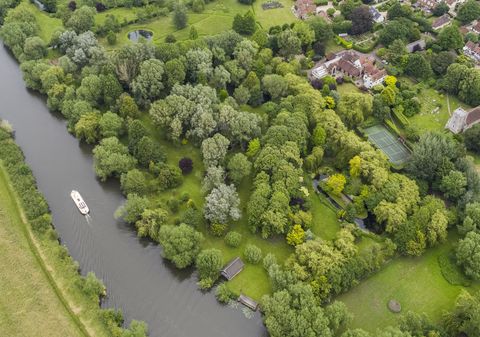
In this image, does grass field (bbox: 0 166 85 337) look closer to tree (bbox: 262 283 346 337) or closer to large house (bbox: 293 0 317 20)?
tree (bbox: 262 283 346 337)

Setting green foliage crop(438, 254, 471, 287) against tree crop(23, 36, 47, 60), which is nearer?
green foliage crop(438, 254, 471, 287)

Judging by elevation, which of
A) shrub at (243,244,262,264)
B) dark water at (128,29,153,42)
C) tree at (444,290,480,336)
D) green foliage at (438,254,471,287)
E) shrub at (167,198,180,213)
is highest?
dark water at (128,29,153,42)

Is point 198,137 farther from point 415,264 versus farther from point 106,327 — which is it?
point 415,264

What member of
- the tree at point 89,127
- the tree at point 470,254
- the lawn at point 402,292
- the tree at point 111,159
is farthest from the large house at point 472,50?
the tree at point 89,127

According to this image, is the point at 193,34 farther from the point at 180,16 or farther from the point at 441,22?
the point at 441,22

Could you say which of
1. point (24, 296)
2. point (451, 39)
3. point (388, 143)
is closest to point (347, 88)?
point (388, 143)

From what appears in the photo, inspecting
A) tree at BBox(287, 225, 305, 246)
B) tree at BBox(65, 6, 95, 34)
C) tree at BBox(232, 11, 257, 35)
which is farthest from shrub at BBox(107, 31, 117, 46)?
tree at BBox(287, 225, 305, 246)

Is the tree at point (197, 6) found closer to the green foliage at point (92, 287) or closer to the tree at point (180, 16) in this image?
the tree at point (180, 16)

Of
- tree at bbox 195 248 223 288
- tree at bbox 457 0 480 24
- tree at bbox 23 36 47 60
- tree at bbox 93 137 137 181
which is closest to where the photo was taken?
tree at bbox 195 248 223 288
